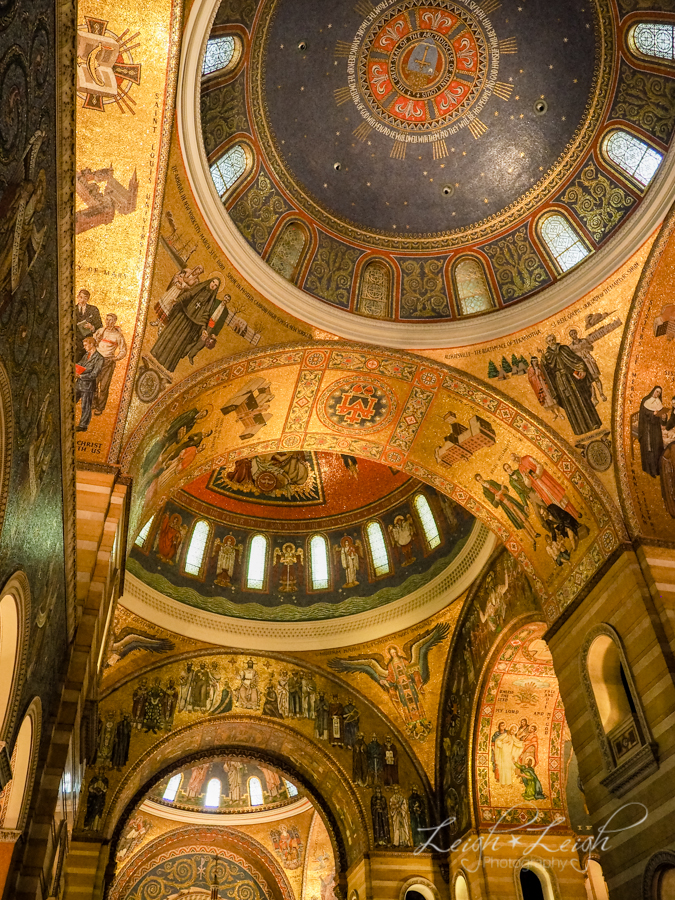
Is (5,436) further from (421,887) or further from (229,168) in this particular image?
(421,887)

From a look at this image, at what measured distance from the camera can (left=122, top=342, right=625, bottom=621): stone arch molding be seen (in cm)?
1282

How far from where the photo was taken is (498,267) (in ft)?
44.8

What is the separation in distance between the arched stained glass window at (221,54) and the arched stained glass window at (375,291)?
13.4ft

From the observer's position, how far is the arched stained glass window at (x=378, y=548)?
20469mm

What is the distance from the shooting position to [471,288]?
13.9m

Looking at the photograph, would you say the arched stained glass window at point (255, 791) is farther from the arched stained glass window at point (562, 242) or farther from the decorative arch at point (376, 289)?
the arched stained glass window at point (562, 242)

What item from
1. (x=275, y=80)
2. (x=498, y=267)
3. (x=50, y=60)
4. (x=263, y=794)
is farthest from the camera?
(x=263, y=794)

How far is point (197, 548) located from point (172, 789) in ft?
35.9

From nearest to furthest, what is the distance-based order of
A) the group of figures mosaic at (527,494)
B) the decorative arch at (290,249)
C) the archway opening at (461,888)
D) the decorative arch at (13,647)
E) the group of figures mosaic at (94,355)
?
the decorative arch at (13,647)
the group of figures mosaic at (94,355)
the decorative arch at (290,249)
the group of figures mosaic at (527,494)
the archway opening at (461,888)

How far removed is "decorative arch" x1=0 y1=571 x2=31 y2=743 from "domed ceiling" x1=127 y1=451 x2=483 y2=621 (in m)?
12.4

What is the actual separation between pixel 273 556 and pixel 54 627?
519 inches

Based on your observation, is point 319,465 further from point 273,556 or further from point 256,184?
point 256,184

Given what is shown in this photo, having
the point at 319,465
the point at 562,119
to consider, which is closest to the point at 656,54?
the point at 562,119

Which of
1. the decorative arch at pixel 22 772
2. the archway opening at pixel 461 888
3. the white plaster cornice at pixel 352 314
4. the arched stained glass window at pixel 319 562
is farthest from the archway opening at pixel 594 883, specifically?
the decorative arch at pixel 22 772
